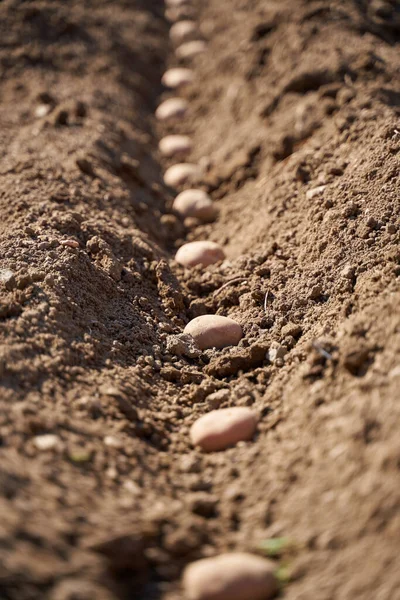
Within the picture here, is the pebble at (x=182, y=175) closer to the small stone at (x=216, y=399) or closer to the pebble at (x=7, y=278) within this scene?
the pebble at (x=7, y=278)

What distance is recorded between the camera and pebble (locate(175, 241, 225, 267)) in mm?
3191

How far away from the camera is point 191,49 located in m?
5.77

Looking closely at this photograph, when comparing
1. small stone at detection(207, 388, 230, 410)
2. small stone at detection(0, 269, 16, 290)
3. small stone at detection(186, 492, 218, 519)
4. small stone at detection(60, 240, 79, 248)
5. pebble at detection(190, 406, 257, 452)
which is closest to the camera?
small stone at detection(186, 492, 218, 519)

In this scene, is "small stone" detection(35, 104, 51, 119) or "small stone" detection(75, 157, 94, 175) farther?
"small stone" detection(35, 104, 51, 119)

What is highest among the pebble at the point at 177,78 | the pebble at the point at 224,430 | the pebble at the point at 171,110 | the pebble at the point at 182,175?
the pebble at the point at 177,78

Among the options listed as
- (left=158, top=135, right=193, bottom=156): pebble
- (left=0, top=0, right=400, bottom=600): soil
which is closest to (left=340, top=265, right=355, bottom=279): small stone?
(left=0, top=0, right=400, bottom=600): soil

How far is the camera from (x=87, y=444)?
1927 mm

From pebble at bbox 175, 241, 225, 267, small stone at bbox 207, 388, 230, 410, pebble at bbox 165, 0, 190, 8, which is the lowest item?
small stone at bbox 207, 388, 230, 410

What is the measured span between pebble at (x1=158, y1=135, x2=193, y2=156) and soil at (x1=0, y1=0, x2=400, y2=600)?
0.27ft

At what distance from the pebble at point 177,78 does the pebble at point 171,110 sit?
394 millimetres

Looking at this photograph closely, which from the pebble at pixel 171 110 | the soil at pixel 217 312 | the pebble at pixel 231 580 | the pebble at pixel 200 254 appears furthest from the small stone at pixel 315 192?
the pebble at pixel 171 110

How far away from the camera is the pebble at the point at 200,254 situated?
10.5ft

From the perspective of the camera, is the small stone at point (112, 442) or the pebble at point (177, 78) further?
the pebble at point (177, 78)

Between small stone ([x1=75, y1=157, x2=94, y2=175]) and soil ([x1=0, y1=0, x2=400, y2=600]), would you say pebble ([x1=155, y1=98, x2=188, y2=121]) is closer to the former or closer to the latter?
soil ([x1=0, y1=0, x2=400, y2=600])
